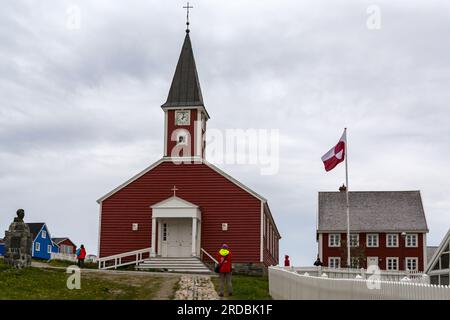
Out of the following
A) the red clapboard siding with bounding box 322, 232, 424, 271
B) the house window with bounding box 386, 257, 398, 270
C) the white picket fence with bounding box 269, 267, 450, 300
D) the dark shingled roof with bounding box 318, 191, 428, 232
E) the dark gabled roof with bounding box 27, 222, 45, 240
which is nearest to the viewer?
the white picket fence with bounding box 269, 267, 450, 300

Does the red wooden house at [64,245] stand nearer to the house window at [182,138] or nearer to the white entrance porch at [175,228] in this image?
the house window at [182,138]

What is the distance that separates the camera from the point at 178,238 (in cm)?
4088

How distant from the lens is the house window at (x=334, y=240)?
6111 centimetres

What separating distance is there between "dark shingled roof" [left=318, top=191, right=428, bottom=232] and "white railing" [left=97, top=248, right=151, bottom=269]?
23746 mm

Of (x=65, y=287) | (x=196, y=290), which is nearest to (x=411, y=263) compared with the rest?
(x=196, y=290)

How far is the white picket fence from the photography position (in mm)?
11295

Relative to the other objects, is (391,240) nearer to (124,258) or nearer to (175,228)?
(175,228)

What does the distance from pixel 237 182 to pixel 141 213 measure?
5.63 m

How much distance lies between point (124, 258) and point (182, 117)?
877cm

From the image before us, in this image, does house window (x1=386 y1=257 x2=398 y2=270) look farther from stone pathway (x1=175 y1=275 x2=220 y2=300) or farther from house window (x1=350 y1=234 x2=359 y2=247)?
stone pathway (x1=175 y1=275 x2=220 y2=300)

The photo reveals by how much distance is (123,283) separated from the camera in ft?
81.8

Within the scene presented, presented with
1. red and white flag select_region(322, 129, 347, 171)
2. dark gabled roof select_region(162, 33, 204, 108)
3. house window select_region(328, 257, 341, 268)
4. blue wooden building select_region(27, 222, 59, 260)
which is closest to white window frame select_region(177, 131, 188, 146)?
dark gabled roof select_region(162, 33, 204, 108)

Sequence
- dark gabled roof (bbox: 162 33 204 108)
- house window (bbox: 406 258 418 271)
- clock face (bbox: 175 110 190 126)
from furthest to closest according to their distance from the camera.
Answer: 1. house window (bbox: 406 258 418 271)
2. dark gabled roof (bbox: 162 33 204 108)
3. clock face (bbox: 175 110 190 126)
